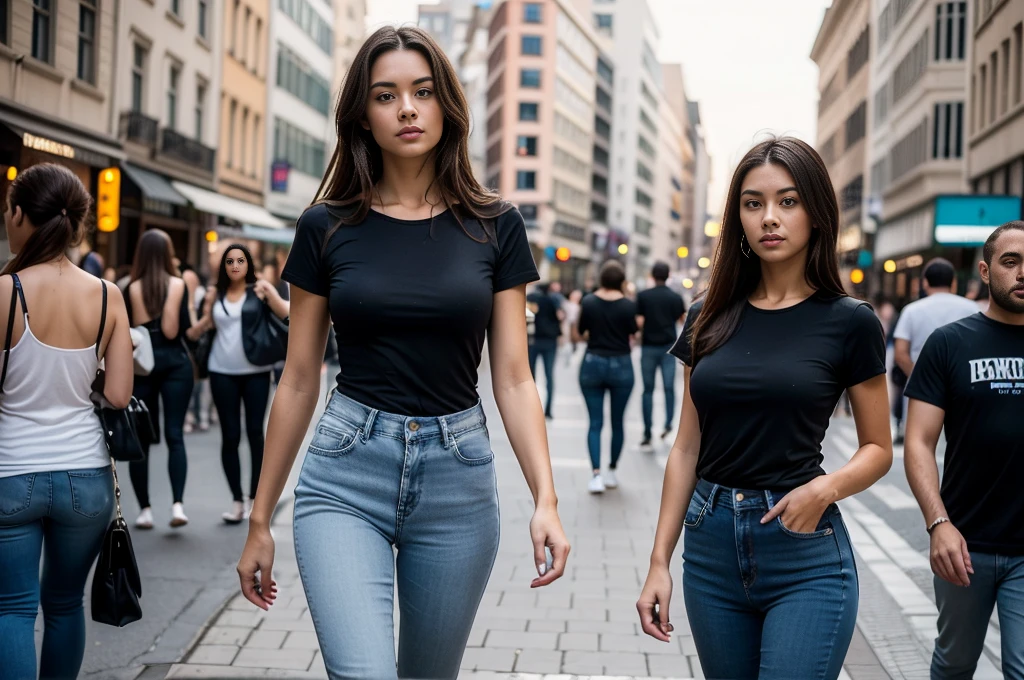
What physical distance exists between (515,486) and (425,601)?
7.73 m

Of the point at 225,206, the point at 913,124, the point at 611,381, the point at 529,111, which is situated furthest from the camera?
the point at 529,111

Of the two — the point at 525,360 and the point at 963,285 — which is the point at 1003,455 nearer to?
the point at 525,360

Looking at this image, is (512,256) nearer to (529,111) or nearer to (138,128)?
(138,128)

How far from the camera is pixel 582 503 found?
10086 millimetres

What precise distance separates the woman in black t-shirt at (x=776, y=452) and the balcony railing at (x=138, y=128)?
977 inches

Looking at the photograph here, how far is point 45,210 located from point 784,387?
2.36 meters

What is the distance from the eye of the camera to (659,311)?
44.3 ft

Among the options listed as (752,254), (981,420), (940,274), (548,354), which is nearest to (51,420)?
(752,254)

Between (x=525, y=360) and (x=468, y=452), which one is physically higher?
(x=525, y=360)

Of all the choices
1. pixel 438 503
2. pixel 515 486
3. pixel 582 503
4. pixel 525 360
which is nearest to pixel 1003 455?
pixel 525 360

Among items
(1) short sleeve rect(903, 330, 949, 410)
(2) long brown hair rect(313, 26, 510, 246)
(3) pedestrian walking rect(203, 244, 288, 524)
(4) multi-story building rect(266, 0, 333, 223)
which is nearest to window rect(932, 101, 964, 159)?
(4) multi-story building rect(266, 0, 333, 223)

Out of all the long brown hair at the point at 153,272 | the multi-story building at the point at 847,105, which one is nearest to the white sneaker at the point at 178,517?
the long brown hair at the point at 153,272

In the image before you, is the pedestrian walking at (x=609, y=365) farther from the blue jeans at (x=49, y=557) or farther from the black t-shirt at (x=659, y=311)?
the blue jeans at (x=49, y=557)

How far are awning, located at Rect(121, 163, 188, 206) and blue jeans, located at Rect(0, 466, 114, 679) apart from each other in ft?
78.2
